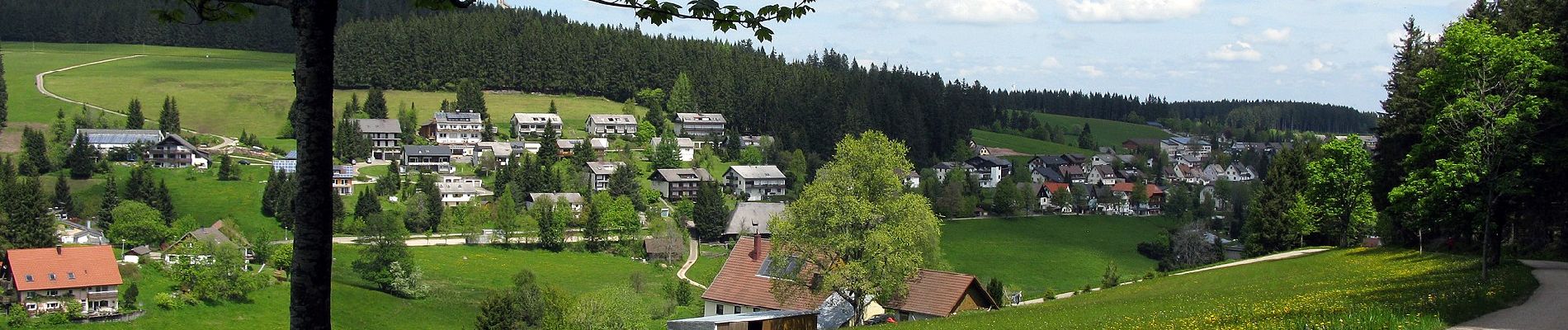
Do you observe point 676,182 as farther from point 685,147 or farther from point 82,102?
point 82,102

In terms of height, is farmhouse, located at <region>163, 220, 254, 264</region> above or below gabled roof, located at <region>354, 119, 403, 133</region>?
below

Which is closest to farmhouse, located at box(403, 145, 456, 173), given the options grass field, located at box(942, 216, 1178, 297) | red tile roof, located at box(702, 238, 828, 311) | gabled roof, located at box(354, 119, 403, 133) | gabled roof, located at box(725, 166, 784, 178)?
gabled roof, located at box(354, 119, 403, 133)

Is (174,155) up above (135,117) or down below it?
below

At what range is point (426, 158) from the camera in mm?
123125

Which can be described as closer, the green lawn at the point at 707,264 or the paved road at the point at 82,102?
the green lawn at the point at 707,264

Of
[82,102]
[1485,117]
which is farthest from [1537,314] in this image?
[82,102]

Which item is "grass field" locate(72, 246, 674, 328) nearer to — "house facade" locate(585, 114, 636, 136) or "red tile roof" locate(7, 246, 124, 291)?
"red tile roof" locate(7, 246, 124, 291)

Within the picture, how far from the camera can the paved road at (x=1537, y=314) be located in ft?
51.2

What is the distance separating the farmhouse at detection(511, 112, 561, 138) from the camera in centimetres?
14311

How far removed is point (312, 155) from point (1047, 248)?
313ft

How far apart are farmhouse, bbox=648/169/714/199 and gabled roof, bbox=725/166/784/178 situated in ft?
19.7

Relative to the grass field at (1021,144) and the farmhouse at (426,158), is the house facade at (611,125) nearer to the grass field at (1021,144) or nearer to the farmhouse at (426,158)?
the farmhouse at (426,158)

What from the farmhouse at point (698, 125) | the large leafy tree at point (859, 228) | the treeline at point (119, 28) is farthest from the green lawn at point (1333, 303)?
the treeline at point (119, 28)

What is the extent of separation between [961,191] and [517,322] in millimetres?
77020
